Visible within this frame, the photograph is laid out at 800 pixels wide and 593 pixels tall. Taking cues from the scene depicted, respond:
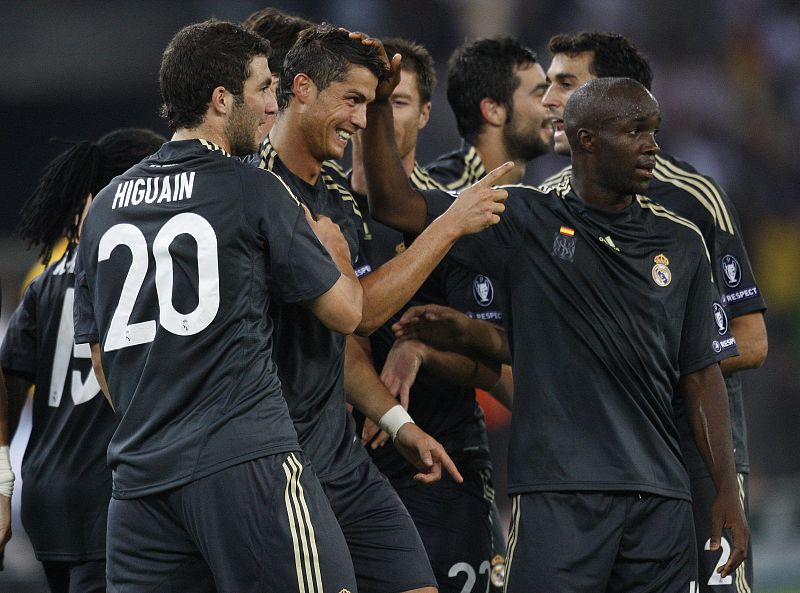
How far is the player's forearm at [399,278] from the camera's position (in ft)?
12.4

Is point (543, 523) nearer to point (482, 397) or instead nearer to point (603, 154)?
point (603, 154)

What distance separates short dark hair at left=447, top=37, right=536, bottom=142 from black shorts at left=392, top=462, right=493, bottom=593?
197 centimetres

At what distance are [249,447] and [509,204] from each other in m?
1.43

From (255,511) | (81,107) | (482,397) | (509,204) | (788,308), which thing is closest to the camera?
(255,511)

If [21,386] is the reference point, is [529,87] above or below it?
above

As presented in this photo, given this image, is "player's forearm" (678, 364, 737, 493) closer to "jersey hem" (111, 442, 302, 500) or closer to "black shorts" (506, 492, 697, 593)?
"black shorts" (506, 492, 697, 593)

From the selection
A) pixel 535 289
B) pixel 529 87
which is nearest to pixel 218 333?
pixel 535 289

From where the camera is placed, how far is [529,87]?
620 cm

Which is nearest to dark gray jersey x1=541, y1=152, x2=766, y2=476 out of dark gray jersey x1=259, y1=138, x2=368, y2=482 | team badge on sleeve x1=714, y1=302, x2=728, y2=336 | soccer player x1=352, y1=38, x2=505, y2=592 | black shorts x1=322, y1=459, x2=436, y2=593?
team badge on sleeve x1=714, y1=302, x2=728, y2=336

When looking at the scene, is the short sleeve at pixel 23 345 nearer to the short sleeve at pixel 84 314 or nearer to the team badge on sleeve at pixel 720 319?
the short sleeve at pixel 84 314

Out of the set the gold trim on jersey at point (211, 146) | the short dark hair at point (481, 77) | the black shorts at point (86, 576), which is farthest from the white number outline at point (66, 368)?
the short dark hair at point (481, 77)

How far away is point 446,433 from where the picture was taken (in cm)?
500

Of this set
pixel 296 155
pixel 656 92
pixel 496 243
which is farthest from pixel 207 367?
pixel 656 92

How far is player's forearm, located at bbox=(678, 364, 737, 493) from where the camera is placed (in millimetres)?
4121
